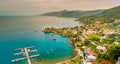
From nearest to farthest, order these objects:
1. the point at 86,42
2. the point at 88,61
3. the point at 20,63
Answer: the point at 88,61 → the point at 20,63 → the point at 86,42

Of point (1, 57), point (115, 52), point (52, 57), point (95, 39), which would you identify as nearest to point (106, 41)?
point (95, 39)

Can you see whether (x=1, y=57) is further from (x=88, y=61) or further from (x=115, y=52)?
(x=115, y=52)

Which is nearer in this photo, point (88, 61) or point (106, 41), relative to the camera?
point (88, 61)

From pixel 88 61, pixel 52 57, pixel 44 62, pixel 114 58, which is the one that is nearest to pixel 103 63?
pixel 114 58

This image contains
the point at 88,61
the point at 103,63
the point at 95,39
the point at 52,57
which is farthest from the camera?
the point at 95,39

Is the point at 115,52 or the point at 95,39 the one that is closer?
the point at 115,52

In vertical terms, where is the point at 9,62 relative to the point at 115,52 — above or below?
below

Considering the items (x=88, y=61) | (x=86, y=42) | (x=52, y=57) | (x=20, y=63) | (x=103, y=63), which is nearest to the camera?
(x=103, y=63)

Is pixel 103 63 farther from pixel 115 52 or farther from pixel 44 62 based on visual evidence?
pixel 44 62

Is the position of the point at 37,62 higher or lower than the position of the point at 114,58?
lower
